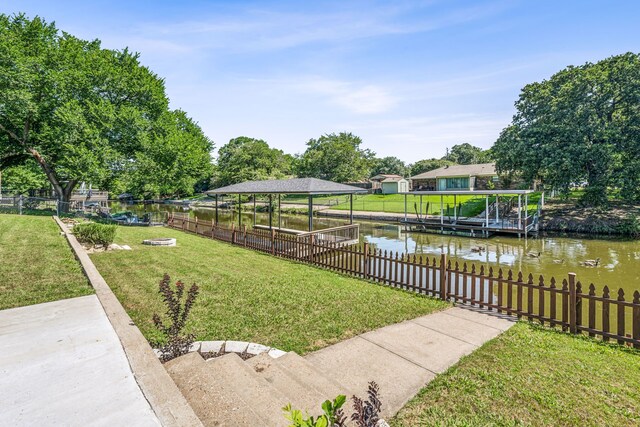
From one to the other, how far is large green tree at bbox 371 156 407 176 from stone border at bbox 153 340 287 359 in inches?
3253

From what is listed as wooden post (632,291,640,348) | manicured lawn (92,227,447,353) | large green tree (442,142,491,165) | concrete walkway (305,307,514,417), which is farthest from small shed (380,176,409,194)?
wooden post (632,291,640,348)

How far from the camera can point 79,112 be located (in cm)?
1922

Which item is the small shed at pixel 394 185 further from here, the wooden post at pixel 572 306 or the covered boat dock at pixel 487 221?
the wooden post at pixel 572 306

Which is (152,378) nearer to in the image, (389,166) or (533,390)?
(533,390)

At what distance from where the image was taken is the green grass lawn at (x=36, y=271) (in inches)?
228

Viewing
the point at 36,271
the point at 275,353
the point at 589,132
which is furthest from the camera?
the point at 589,132

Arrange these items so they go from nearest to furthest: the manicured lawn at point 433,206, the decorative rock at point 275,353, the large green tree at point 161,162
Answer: the decorative rock at point 275,353
the large green tree at point 161,162
the manicured lawn at point 433,206

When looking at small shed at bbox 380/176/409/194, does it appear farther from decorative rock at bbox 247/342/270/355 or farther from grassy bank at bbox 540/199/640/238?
decorative rock at bbox 247/342/270/355

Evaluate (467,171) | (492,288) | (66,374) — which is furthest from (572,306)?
(467,171)

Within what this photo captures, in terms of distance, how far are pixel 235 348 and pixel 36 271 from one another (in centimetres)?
607

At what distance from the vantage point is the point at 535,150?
25172mm

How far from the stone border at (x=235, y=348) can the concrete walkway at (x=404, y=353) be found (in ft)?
1.68

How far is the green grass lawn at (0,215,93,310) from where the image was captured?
5.80 meters

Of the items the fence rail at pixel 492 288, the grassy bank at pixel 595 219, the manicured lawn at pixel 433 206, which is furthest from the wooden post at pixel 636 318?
the manicured lawn at pixel 433 206
